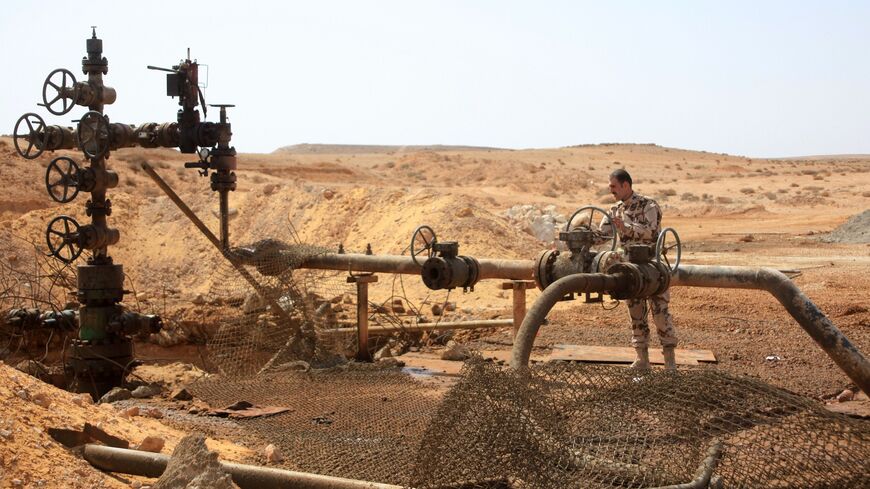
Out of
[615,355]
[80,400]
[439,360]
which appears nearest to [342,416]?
[80,400]

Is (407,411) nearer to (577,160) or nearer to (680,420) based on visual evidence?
(680,420)

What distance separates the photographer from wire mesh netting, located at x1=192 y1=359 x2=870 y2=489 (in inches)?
156

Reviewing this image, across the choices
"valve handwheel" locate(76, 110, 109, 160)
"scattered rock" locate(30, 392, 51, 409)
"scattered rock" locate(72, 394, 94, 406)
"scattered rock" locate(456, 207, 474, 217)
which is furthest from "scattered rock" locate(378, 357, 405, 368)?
"scattered rock" locate(456, 207, 474, 217)

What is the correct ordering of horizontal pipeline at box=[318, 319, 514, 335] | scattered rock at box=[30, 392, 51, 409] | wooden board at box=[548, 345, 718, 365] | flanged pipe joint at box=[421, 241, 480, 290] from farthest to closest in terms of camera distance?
horizontal pipeline at box=[318, 319, 514, 335] < wooden board at box=[548, 345, 718, 365] < flanged pipe joint at box=[421, 241, 480, 290] < scattered rock at box=[30, 392, 51, 409]

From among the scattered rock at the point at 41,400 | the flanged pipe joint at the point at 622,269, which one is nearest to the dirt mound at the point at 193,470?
the scattered rock at the point at 41,400

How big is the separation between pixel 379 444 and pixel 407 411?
98cm

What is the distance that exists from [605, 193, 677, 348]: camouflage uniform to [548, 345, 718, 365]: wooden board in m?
0.90

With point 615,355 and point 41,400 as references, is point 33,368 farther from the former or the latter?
point 615,355

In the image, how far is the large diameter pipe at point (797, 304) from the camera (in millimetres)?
5703

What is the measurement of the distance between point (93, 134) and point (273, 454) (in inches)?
136

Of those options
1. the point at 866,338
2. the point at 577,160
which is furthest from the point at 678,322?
the point at 577,160

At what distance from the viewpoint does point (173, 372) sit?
9.93m

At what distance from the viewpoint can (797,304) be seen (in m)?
5.98

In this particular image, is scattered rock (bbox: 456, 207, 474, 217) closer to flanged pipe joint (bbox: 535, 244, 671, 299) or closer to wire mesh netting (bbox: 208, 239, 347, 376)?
wire mesh netting (bbox: 208, 239, 347, 376)
